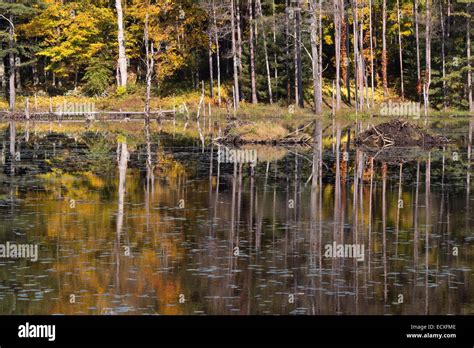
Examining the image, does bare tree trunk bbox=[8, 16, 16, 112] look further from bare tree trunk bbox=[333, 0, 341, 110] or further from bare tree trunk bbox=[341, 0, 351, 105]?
bare tree trunk bbox=[341, 0, 351, 105]

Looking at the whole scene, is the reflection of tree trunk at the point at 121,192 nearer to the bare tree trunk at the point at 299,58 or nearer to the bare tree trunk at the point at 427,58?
the bare tree trunk at the point at 299,58

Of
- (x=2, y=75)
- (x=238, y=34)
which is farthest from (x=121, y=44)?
(x=2, y=75)

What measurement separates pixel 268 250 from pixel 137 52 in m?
67.9

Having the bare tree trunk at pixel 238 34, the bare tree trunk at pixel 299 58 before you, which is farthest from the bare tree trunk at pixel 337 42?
the bare tree trunk at pixel 238 34

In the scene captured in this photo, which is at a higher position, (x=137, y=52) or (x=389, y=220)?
(x=137, y=52)

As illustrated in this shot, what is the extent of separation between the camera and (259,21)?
71.0 meters

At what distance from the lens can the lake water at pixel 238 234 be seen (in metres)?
15.9

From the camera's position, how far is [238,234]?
21.7 metres

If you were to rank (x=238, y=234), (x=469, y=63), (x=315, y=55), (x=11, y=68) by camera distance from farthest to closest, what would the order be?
1. (x=469, y=63)
2. (x=11, y=68)
3. (x=315, y=55)
4. (x=238, y=234)

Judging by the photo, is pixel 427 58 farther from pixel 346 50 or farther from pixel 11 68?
pixel 11 68

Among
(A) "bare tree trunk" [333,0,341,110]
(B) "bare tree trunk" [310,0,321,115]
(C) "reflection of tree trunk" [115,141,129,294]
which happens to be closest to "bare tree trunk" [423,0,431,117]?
(A) "bare tree trunk" [333,0,341,110]
